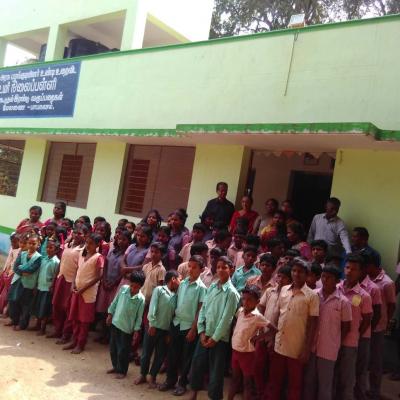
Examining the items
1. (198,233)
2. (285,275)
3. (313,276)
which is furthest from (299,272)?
(198,233)

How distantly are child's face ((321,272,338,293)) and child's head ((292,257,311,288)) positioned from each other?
147 millimetres

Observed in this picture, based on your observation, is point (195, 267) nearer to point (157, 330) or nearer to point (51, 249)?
point (157, 330)

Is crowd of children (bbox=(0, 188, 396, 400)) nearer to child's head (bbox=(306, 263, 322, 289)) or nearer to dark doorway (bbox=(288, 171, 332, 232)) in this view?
child's head (bbox=(306, 263, 322, 289))

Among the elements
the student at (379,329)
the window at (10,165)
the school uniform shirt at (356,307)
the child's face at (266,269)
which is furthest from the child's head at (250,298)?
the window at (10,165)

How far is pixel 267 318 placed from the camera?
3695mm

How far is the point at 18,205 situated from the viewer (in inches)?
384

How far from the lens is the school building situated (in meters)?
5.26

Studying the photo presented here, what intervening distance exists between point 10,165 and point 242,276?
8.46 meters

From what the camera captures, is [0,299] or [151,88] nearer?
[0,299]

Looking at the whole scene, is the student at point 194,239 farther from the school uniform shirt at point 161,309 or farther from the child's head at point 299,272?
the child's head at point 299,272

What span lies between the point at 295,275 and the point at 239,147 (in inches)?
126

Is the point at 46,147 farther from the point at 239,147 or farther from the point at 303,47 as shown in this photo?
the point at 303,47

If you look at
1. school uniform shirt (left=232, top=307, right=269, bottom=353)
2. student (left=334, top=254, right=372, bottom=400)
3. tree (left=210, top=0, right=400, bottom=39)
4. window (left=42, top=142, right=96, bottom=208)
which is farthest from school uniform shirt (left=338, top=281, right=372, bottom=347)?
tree (left=210, top=0, right=400, bottom=39)

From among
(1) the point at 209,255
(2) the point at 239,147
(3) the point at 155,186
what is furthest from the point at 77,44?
(1) the point at 209,255
